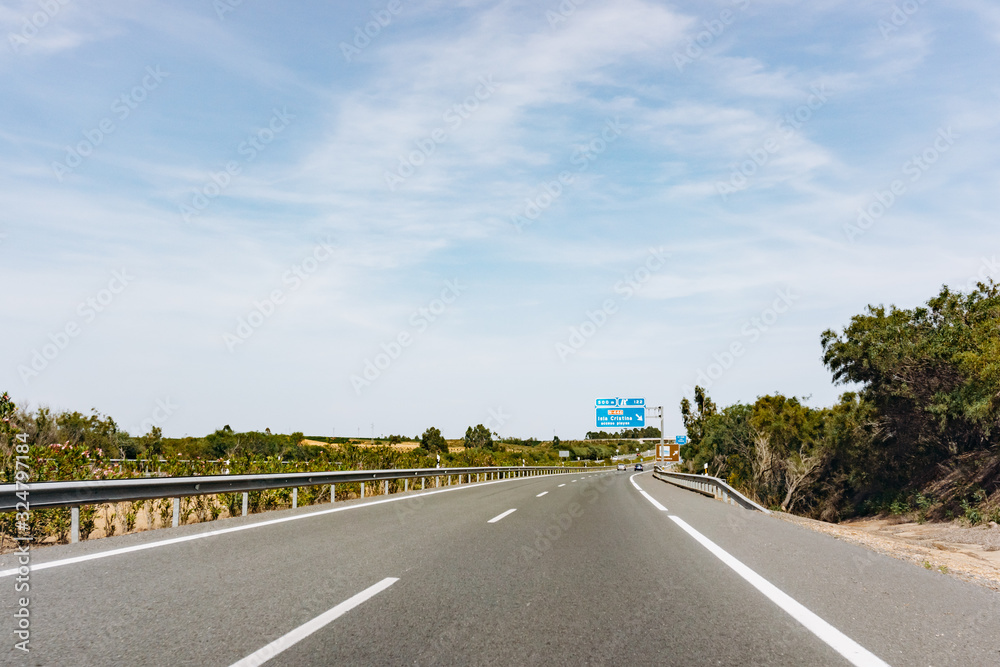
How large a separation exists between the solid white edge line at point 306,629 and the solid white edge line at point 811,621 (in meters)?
3.50

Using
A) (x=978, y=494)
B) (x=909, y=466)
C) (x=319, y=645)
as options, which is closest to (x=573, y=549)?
(x=319, y=645)

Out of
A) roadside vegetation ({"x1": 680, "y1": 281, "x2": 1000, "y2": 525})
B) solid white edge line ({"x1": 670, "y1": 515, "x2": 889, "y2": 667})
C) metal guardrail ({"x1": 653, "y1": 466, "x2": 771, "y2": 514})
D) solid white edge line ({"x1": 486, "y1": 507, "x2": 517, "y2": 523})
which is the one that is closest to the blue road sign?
metal guardrail ({"x1": 653, "y1": 466, "x2": 771, "y2": 514})

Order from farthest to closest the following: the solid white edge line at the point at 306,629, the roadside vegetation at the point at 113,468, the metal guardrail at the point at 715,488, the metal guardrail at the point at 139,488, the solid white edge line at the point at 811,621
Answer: the metal guardrail at the point at 715,488 → the roadside vegetation at the point at 113,468 → the metal guardrail at the point at 139,488 → the solid white edge line at the point at 811,621 → the solid white edge line at the point at 306,629

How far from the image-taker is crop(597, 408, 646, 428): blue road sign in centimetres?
5350

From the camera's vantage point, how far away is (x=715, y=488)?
21.9 metres

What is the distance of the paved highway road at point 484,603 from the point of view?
4254mm

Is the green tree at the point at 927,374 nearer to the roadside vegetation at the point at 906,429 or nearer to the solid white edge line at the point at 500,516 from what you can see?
the roadside vegetation at the point at 906,429

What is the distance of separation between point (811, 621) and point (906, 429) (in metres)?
22.1

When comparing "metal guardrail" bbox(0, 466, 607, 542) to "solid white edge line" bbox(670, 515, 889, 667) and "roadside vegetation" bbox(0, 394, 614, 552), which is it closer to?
"roadside vegetation" bbox(0, 394, 614, 552)

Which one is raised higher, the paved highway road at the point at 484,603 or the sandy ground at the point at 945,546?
the paved highway road at the point at 484,603

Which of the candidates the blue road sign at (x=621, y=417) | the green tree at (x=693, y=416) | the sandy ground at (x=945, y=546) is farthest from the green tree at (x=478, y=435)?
the sandy ground at (x=945, y=546)

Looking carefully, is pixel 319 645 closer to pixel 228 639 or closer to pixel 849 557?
pixel 228 639

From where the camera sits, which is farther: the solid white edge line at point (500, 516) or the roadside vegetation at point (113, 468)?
the solid white edge line at point (500, 516)

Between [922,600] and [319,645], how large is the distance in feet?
17.1
